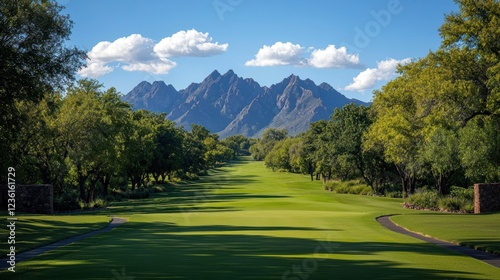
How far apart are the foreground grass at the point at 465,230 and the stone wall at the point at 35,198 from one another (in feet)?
84.1

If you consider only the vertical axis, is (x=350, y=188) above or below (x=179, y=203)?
above

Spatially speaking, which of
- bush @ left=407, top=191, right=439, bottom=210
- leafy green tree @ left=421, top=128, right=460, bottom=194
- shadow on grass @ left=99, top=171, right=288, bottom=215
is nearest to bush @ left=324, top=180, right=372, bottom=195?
shadow on grass @ left=99, top=171, right=288, bottom=215

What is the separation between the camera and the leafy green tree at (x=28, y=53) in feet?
65.3

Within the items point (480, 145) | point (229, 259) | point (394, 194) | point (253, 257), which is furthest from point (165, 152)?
point (229, 259)

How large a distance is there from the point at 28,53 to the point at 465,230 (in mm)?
21661

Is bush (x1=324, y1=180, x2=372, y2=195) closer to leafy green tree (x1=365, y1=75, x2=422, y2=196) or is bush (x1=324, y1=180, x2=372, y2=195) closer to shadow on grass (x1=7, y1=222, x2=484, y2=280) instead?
leafy green tree (x1=365, y1=75, x2=422, y2=196)

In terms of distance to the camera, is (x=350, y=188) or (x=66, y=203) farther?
(x=350, y=188)

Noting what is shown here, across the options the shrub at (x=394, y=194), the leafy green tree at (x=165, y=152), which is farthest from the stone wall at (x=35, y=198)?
the leafy green tree at (x=165, y=152)

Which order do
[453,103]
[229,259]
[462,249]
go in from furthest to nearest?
[453,103]
[462,249]
[229,259]

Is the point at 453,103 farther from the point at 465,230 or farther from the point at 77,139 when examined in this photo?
the point at 77,139

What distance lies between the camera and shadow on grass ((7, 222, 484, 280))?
38.0 feet

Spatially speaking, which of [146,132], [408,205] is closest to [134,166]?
[146,132]

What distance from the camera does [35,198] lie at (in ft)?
123

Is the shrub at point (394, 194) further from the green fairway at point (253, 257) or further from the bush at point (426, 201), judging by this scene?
the green fairway at point (253, 257)
